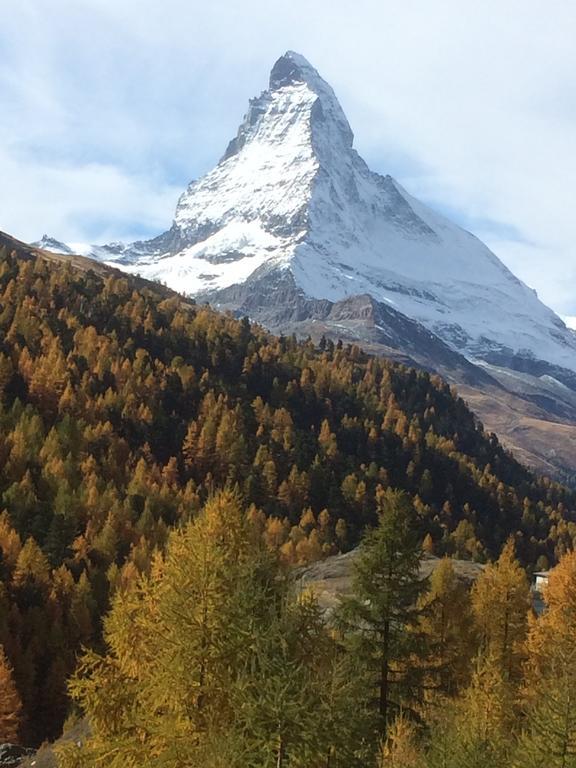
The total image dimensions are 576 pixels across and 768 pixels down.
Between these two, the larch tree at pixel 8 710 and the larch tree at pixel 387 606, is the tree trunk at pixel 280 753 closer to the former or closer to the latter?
the larch tree at pixel 387 606

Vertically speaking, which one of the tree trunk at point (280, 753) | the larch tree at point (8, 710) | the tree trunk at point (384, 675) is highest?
the tree trunk at point (280, 753)

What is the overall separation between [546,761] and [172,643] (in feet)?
27.1

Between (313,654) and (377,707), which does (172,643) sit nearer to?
(313,654)

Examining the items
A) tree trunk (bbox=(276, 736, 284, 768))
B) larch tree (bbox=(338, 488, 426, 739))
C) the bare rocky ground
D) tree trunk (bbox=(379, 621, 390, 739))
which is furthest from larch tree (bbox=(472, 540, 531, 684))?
tree trunk (bbox=(276, 736, 284, 768))

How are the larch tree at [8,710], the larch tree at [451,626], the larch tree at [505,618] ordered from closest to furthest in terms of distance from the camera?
1. the larch tree at [451,626]
2. the larch tree at [505,618]
3. the larch tree at [8,710]

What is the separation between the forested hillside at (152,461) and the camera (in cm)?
7919

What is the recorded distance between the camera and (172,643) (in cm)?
1573

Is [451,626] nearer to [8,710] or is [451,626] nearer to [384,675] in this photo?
[384,675]

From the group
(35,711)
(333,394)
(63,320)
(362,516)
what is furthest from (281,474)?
(35,711)

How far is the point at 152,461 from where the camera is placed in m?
129

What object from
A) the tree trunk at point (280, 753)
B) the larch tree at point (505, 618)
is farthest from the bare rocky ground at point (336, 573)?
the tree trunk at point (280, 753)

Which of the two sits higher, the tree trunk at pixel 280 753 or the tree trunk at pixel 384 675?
the tree trunk at pixel 280 753

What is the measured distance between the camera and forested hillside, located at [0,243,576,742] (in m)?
79.2

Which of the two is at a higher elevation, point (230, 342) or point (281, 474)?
point (230, 342)
